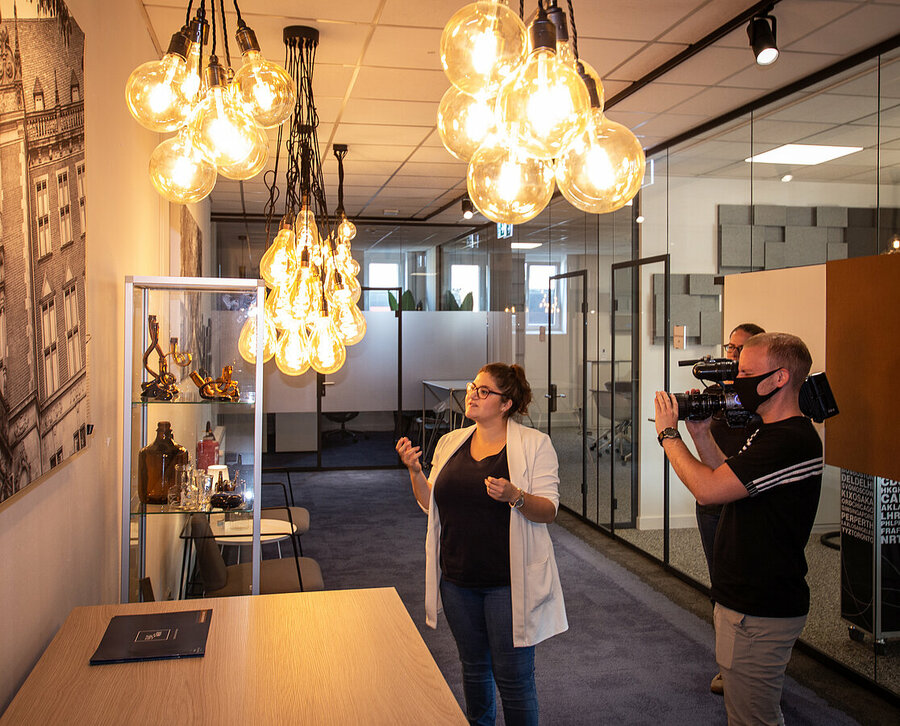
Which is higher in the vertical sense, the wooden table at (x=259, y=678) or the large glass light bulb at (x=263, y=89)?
the large glass light bulb at (x=263, y=89)

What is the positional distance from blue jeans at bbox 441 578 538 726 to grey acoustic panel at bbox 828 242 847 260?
A: 2440 mm

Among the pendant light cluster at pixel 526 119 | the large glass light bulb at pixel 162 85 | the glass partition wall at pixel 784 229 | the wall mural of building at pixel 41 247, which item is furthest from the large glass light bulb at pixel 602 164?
the glass partition wall at pixel 784 229

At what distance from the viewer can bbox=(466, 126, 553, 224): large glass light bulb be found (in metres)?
1.61

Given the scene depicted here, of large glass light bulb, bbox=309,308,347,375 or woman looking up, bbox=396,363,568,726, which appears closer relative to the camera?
woman looking up, bbox=396,363,568,726

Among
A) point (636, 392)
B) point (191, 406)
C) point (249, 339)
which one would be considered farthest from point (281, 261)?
point (636, 392)

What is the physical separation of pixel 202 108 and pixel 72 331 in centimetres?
67

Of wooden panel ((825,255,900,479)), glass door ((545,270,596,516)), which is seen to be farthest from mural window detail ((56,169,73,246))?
glass door ((545,270,596,516))

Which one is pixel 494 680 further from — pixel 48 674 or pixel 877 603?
pixel 877 603

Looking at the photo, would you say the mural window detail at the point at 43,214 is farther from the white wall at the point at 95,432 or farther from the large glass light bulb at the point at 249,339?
the large glass light bulb at the point at 249,339

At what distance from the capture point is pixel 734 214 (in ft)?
15.3

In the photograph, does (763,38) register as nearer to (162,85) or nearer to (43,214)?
(162,85)

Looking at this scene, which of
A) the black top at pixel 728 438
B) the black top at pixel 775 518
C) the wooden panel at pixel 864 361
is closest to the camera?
the black top at pixel 775 518

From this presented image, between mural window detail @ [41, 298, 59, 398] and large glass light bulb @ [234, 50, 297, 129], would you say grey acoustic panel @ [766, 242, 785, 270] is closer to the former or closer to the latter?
large glass light bulb @ [234, 50, 297, 129]

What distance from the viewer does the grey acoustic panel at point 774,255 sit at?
427 centimetres
